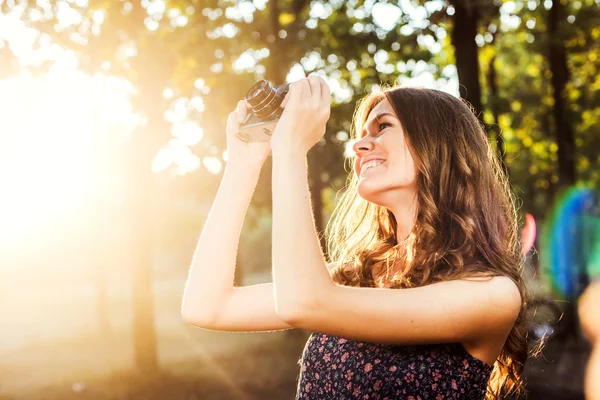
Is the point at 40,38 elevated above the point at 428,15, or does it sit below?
above

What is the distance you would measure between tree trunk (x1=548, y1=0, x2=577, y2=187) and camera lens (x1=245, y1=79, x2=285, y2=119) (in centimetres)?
1314

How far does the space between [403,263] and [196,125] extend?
11.4m

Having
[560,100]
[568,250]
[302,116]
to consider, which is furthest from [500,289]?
[560,100]

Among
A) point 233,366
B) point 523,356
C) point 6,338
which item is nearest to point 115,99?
point 233,366

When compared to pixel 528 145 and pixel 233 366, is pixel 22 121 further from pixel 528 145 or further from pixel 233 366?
pixel 528 145

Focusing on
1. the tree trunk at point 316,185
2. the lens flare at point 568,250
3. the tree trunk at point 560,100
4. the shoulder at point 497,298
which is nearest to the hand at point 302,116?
the shoulder at point 497,298

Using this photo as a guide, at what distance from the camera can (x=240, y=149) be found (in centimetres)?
242

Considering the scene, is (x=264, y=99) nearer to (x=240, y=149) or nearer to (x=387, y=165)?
(x=240, y=149)

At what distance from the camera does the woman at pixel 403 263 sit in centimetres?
187

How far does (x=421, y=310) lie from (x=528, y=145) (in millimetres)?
23395

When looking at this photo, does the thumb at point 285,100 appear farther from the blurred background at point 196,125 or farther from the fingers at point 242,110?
the blurred background at point 196,125

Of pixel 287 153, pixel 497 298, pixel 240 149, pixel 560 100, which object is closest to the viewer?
pixel 287 153

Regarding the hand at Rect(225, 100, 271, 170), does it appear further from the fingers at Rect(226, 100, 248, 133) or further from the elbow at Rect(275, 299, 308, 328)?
the elbow at Rect(275, 299, 308, 328)

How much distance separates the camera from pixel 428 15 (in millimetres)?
7750
